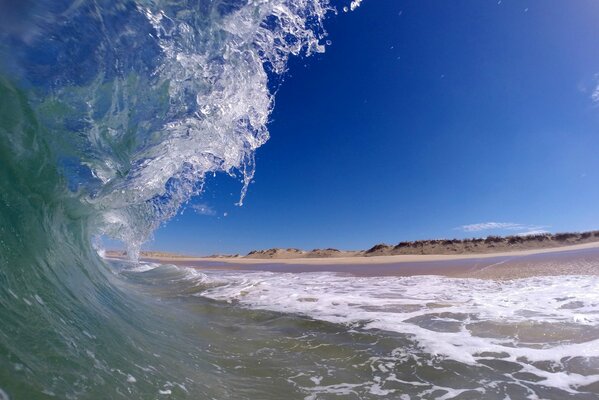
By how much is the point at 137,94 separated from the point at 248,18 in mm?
1746

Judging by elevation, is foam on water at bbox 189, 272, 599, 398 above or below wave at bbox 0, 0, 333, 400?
below

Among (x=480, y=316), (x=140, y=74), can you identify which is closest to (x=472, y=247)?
(x=480, y=316)

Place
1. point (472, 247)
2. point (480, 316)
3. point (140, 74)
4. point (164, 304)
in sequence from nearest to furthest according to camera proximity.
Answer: point (140, 74), point (480, 316), point (164, 304), point (472, 247)

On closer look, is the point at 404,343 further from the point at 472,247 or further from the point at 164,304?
the point at 472,247

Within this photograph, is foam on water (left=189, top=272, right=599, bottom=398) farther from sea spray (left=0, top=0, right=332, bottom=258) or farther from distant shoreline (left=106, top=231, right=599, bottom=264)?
distant shoreline (left=106, top=231, right=599, bottom=264)

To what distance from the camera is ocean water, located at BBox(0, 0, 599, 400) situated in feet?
10.3

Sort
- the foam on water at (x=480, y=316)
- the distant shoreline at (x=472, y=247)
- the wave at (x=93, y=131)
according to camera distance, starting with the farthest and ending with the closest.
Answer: the distant shoreline at (x=472, y=247)
the foam on water at (x=480, y=316)
the wave at (x=93, y=131)

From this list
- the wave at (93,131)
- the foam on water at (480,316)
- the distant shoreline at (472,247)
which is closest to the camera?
the wave at (93,131)

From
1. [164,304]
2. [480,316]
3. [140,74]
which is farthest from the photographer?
[164,304]

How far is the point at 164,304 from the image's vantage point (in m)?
7.29

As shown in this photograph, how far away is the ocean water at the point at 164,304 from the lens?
3150mm

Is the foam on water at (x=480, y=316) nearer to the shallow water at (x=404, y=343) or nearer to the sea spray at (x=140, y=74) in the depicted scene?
the shallow water at (x=404, y=343)

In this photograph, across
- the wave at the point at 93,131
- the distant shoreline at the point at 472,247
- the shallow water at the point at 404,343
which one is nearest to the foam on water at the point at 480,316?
the shallow water at the point at 404,343

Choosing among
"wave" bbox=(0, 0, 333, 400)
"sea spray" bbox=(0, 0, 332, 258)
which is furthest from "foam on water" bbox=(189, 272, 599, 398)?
"sea spray" bbox=(0, 0, 332, 258)
